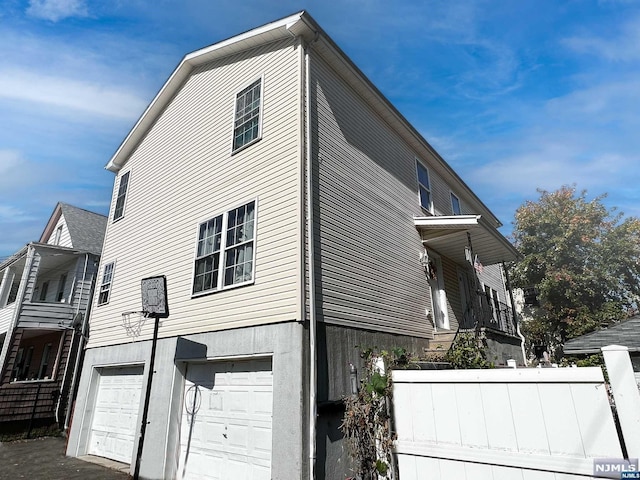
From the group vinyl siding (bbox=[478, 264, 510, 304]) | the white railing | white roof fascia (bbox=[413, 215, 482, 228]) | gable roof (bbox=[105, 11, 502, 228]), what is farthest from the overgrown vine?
the white railing

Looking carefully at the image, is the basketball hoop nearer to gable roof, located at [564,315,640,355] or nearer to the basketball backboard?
the basketball backboard

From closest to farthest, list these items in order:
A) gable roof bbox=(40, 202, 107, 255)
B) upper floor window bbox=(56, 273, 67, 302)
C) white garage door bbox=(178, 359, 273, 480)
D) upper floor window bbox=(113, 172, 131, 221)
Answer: white garage door bbox=(178, 359, 273, 480) → upper floor window bbox=(113, 172, 131, 221) → upper floor window bbox=(56, 273, 67, 302) → gable roof bbox=(40, 202, 107, 255)

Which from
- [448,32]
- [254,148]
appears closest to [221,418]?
[254,148]

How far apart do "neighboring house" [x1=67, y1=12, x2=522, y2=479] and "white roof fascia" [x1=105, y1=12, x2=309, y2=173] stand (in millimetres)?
62

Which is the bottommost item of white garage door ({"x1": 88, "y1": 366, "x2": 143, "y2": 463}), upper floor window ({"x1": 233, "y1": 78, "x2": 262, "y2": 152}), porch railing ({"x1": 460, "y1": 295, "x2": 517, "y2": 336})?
white garage door ({"x1": 88, "y1": 366, "x2": 143, "y2": 463})

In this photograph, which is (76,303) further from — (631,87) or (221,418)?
(631,87)

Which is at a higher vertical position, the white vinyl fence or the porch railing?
the porch railing

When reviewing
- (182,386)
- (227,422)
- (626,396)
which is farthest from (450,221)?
(182,386)

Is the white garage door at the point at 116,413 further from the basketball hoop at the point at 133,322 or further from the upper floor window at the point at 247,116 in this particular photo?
the upper floor window at the point at 247,116

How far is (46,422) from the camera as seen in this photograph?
47.1 ft

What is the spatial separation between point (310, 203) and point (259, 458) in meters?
4.58

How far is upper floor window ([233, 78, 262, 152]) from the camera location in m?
8.56

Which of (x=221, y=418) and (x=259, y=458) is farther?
(x=221, y=418)

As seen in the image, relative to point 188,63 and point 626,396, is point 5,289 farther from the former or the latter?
point 626,396
